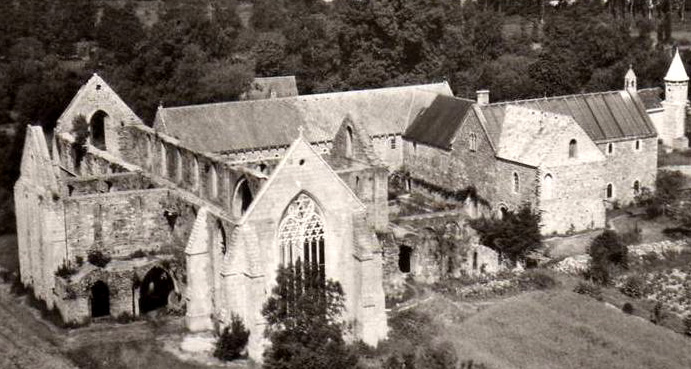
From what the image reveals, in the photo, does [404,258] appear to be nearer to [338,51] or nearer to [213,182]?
[213,182]

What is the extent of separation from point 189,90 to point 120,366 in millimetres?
42791

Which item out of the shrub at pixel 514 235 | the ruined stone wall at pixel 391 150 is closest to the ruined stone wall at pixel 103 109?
the ruined stone wall at pixel 391 150

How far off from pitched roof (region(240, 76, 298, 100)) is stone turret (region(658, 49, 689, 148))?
30.0 m

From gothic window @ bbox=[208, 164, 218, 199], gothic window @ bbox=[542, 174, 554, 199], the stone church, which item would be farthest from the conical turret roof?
gothic window @ bbox=[208, 164, 218, 199]

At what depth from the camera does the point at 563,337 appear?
2024 inches

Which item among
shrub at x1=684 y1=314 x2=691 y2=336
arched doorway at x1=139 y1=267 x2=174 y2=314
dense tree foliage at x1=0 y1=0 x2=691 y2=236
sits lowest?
shrub at x1=684 y1=314 x2=691 y2=336

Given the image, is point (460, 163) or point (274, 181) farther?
point (460, 163)

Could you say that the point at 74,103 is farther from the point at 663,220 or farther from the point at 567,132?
the point at 663,220

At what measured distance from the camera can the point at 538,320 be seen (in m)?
53.3

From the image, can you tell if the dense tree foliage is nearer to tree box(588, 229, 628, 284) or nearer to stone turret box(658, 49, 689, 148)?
stone turret box(658, 49, 689, 148)

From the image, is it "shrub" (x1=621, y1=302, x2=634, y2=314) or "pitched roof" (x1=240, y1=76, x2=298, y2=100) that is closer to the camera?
"shrub" (x1=621, y1=302, x2=634, y2=314)

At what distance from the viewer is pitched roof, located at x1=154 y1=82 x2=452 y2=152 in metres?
72.4

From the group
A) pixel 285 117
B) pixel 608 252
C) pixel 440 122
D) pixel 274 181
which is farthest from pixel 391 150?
pixel 274 181

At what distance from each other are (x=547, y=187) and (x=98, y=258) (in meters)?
25.4
